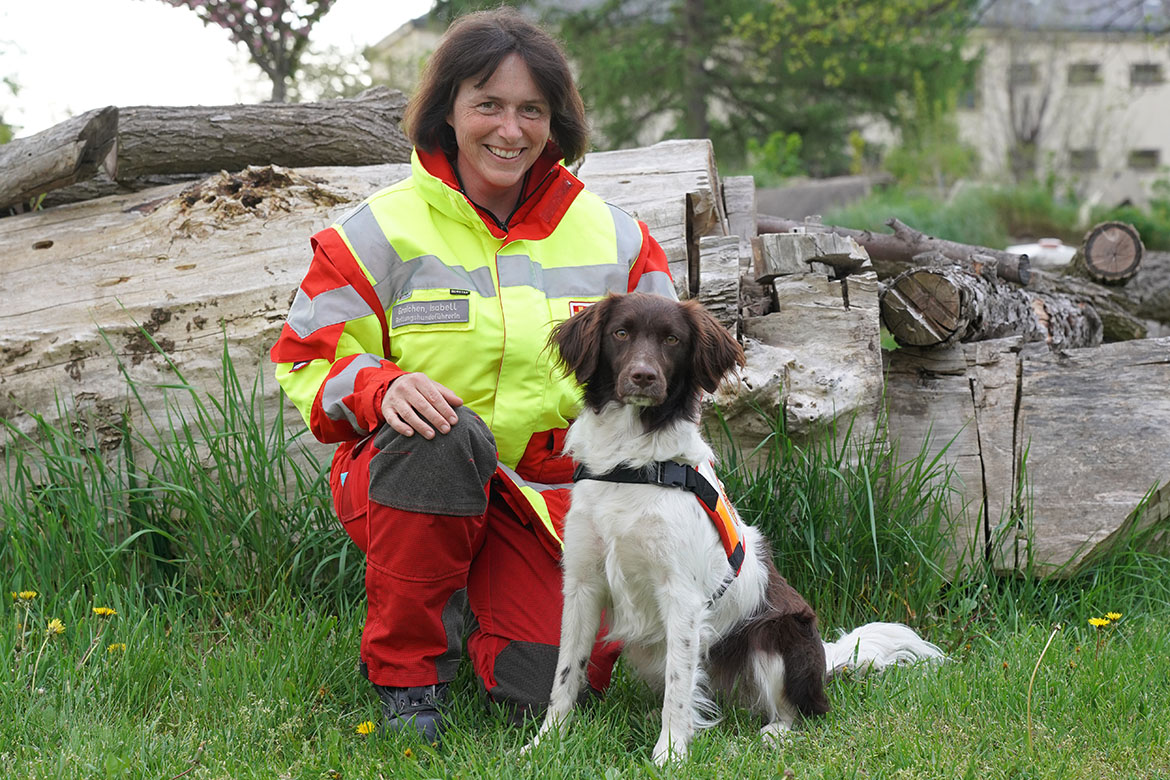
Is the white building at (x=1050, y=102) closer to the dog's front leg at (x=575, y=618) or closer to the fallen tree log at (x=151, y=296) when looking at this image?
the fallen tree log at (x=151, y=296)

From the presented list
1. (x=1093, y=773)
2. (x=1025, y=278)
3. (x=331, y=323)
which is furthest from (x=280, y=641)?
(x=1025, y=278)

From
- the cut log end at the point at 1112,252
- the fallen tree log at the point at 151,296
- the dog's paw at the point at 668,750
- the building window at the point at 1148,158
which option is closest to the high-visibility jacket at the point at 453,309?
the dog's paw at the point at 668,750

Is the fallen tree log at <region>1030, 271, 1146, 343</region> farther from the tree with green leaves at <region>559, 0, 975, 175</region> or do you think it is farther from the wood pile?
the tree with green leaves at <region>559, 0, 975, 175</region>

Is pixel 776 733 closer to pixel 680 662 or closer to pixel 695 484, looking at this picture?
pixel 680 662

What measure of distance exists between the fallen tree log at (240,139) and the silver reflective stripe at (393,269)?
2.02 metres

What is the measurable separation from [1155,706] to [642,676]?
136 cm

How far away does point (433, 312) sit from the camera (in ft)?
9.20

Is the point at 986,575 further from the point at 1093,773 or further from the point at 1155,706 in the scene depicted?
the point at 1093,773

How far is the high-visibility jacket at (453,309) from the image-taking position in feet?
8.91

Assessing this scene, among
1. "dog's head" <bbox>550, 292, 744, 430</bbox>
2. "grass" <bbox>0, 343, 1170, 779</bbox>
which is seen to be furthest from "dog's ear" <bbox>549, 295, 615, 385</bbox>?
"grass" <bbox>0, 343, 1170, 779</bbox>

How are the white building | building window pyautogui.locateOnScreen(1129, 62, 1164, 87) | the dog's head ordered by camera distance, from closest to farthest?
the dog's head, the white building, building window pyautogui.locateOnScreen(1129, 62, 1164, 87)

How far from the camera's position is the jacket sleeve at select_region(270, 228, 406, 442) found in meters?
2.62

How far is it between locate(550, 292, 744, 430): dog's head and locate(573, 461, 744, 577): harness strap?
0.12 m

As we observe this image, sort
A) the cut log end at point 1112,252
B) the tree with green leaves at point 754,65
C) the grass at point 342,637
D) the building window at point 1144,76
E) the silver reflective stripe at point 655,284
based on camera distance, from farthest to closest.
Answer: the building window at point 1144,76, the tree with green leaves at point 754,65, the cut log end at point 1112,252, the silver reflective stripe at point 655,284, the grass at point 342,637
